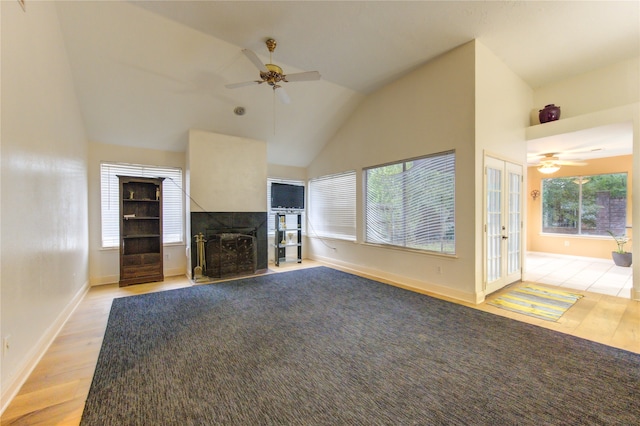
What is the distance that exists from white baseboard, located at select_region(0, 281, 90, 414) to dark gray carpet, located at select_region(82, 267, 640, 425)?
443mm

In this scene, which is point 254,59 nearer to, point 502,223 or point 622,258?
point 502,223

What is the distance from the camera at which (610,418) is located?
1582mm

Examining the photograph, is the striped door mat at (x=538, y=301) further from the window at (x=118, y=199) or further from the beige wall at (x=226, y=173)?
the window at (x=118, y=199)

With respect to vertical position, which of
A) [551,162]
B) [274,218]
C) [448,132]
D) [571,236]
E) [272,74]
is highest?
[272,74]

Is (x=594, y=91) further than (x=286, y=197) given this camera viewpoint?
No

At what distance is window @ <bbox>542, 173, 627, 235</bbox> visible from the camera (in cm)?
605

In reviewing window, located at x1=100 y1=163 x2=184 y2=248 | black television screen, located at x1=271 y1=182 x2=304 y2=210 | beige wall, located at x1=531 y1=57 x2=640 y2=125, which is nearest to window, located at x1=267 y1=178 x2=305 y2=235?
black television screen, located at x1=271 y1=182 x2=304 y2=210

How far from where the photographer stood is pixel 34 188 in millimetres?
2273

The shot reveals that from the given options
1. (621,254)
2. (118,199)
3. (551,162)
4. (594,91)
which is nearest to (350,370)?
(118,199)

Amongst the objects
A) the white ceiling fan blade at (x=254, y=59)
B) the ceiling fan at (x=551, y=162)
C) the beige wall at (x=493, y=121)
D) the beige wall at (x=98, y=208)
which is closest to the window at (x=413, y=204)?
the beige wall at (x=493, y=121)

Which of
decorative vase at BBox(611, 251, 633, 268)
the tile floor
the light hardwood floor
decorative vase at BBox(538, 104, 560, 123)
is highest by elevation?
decorative vase at BBox(538, 104, 560, 123)

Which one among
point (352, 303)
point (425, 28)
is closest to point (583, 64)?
point (425, 28)

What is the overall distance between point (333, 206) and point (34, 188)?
4.80 meters

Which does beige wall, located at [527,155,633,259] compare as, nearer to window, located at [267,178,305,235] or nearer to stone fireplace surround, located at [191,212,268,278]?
window, located at [267,178,305,235]
